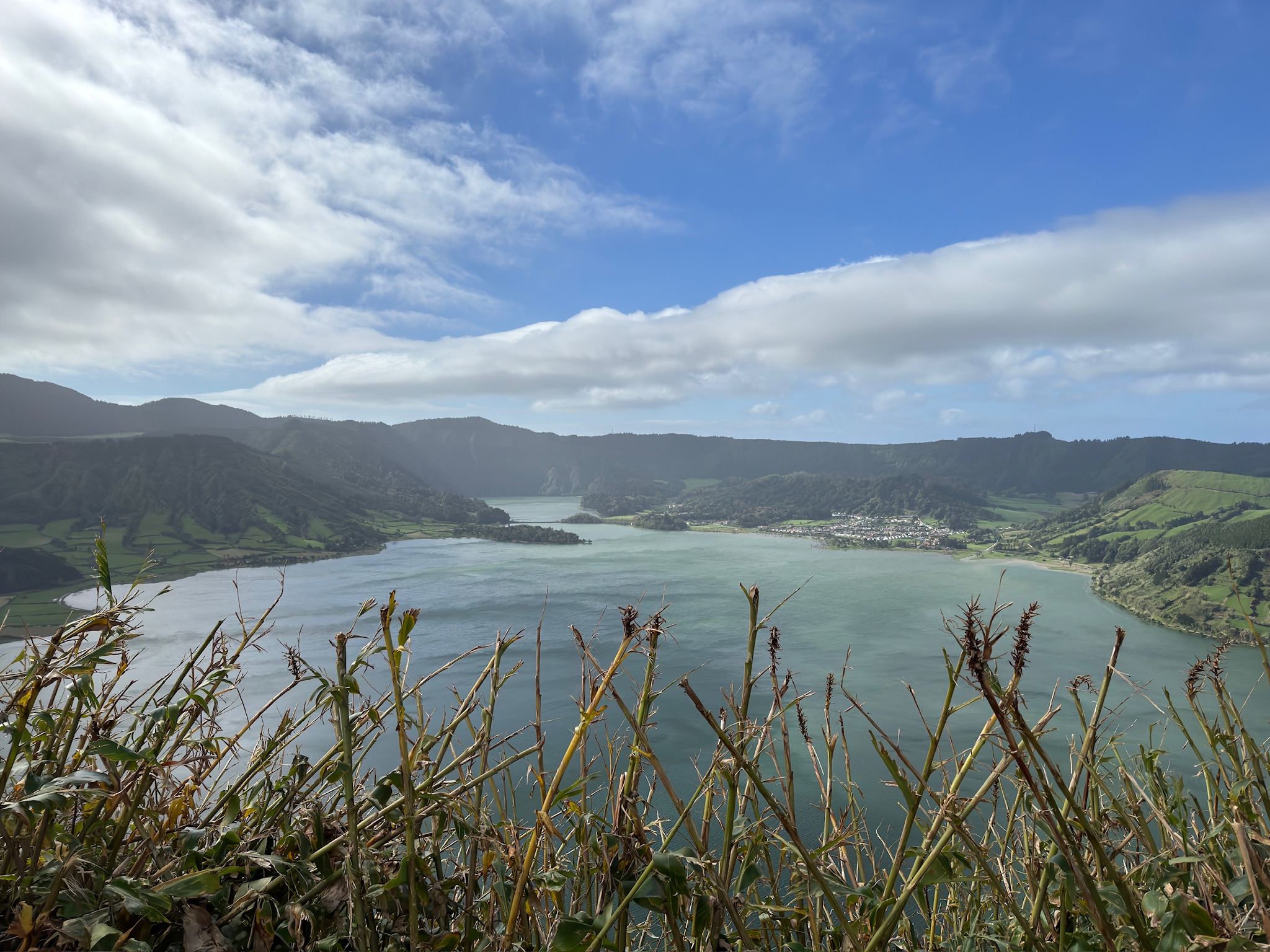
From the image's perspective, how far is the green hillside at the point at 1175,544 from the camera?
132ft

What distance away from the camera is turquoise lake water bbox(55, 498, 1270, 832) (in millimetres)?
22953

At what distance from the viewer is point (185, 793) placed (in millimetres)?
1163

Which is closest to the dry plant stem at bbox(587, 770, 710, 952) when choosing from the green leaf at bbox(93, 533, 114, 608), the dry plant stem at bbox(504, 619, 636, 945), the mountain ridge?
the dry plant stem at bbox(504, 619, 636, 945)

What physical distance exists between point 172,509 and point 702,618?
58.8m

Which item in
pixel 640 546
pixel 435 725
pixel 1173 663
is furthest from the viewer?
pixel 640 546

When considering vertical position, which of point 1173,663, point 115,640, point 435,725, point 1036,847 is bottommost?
point 1173,663

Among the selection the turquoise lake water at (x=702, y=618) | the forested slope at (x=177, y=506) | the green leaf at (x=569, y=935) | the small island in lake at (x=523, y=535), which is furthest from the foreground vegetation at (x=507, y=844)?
the small island in lake at (x=523, y=535)

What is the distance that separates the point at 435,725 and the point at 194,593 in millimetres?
37714

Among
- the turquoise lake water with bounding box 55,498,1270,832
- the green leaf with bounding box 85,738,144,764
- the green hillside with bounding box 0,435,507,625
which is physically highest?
the green leaf with bounding box 85,738,144,764

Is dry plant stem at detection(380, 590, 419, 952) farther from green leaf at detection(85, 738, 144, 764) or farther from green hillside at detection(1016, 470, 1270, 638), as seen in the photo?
green hillside at detection(1016, 470, 1270, 638)

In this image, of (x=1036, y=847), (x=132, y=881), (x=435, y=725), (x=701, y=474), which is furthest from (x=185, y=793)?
(x=701, y=474)

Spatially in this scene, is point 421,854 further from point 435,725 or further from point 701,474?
point 701,474

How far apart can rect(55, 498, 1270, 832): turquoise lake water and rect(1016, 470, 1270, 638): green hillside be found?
7.51 feet

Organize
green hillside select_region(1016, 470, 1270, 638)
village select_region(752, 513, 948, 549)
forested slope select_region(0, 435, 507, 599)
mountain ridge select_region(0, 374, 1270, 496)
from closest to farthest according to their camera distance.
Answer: green hillside select_region(1016, 470, 1270, 638) → forested slope select_region(0, 435, 507, 599) → village select_region(752, 513, 948, 549) → mountain ridge select_region(0, 374, 1270, 496)
